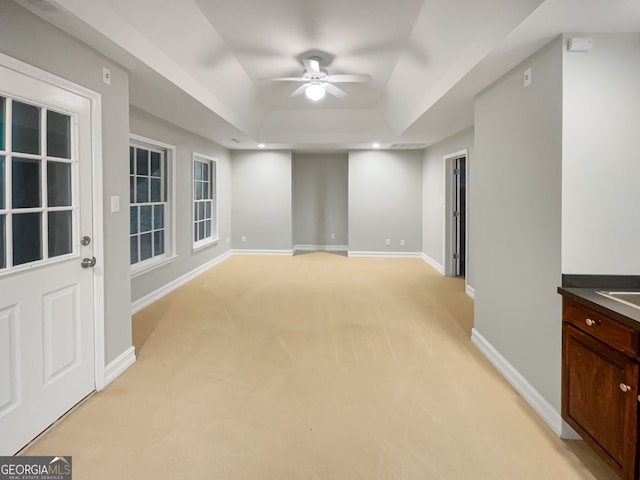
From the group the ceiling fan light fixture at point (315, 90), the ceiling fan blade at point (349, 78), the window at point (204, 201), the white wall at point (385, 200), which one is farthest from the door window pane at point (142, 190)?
the white wall at point (385, 200)

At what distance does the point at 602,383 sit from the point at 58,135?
3.09 meters

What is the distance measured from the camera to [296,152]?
8.49 m

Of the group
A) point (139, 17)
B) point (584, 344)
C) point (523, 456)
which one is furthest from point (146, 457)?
point (139, 17)

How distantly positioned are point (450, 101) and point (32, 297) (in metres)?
3.63

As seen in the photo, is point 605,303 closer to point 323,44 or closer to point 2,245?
point 2,245

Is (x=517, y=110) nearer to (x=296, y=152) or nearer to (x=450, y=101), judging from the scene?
(x=450, y=101)

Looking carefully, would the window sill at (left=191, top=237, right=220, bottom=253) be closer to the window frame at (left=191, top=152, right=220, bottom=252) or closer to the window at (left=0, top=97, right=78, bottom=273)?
the window frame at (left=191, top=152, right=220, bottom=252)

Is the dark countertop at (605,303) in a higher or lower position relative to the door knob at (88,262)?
lower

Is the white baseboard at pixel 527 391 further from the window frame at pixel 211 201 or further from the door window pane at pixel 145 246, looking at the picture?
the window frame at pixel 211 201

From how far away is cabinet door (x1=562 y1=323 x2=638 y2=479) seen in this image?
5.23ft

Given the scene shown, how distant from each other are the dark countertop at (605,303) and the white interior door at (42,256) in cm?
278

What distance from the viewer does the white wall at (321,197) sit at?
8.86 m

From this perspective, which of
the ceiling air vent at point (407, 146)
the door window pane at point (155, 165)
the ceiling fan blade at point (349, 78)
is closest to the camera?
the ceiling fan blade at point (349, 78)

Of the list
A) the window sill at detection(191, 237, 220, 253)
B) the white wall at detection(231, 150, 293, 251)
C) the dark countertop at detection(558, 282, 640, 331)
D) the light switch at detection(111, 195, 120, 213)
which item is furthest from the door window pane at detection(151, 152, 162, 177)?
the dark countertop at detection(558, 282, 640, 331)
